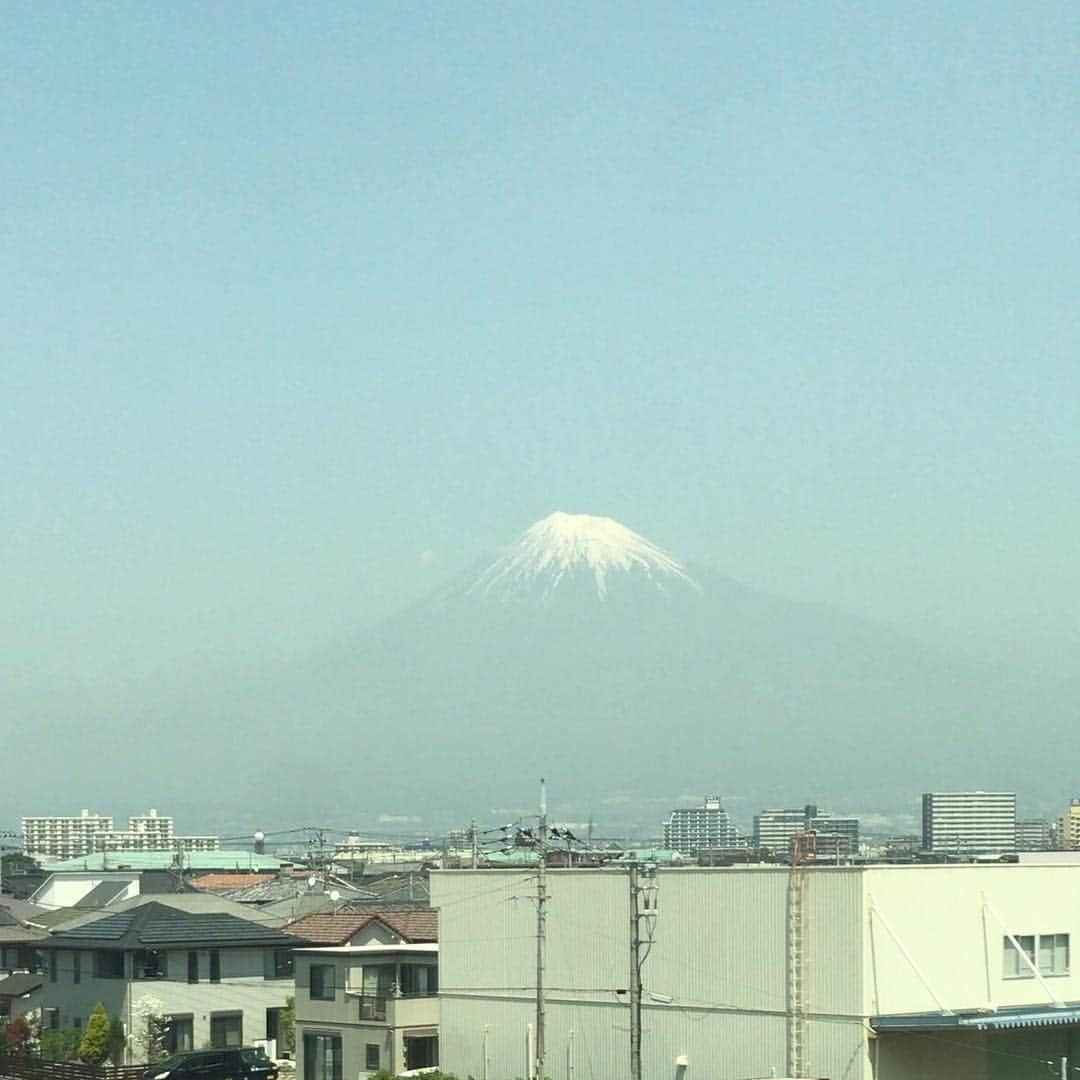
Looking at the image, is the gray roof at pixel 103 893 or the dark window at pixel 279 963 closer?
the dark window at pixel 279 963

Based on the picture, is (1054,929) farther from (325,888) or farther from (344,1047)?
(325,888)

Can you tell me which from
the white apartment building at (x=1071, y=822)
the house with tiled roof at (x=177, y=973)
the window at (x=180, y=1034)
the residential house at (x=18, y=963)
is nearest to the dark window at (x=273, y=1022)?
the house with tiled roof at (x=177, y=973)

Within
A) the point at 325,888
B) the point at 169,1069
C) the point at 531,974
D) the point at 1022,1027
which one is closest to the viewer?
the point at 1022,1027

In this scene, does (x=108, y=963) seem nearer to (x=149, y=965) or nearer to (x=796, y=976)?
(x=149, y=965)

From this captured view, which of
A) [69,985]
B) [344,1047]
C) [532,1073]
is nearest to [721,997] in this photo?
[532,1073]

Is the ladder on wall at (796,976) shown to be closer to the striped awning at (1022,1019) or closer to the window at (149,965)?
the striped awning at (1022,1019)

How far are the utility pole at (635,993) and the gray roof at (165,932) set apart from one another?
17.7m

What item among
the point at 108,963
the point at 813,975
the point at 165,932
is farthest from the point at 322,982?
the point at 813,975

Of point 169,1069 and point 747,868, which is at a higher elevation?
point 747,868

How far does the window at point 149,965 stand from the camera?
58.4 metres

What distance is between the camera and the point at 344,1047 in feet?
171

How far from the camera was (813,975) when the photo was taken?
134 feet

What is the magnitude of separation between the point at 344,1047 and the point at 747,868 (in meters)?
15.2

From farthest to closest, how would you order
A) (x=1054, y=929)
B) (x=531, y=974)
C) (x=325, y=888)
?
(x=325, y=888) → (x=531, y=974) → (x=1054, y=929)
